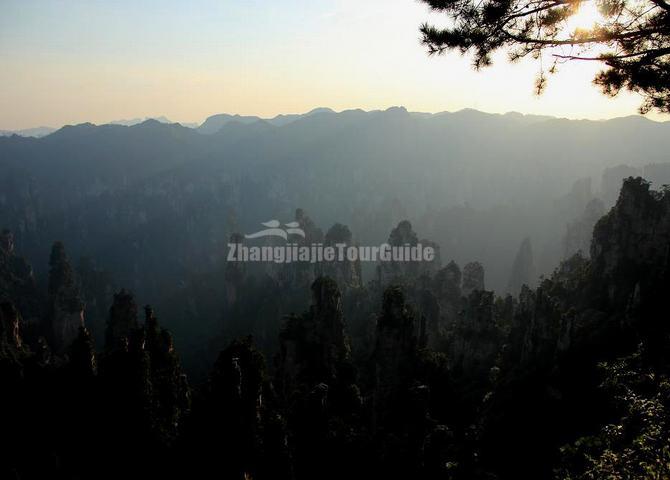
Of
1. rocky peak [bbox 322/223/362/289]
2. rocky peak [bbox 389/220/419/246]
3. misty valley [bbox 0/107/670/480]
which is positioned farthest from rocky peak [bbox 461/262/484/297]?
rocky peak [bbox 322/223/362/289]

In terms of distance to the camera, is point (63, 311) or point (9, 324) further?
point (63, 311)

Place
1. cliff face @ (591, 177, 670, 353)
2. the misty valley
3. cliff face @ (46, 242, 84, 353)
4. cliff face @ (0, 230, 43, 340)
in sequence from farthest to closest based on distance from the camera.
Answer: cliff face @ (0, 230, 43, 340) < cliff face @ (46, 242, 84, 353) < cliff face @ (591, 177, 670, 353) < the misty valley

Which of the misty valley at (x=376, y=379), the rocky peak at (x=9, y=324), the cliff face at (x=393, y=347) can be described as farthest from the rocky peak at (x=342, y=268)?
the rocky peak at (x=9, y=324)

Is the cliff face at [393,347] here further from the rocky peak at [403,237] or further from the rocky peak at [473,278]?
the rocky peak at [403,237]

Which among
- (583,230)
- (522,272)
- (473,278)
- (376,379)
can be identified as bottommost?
(376,379)

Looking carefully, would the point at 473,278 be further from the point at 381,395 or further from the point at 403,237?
the point at 381,395

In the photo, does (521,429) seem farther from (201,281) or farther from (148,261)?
(148,261)

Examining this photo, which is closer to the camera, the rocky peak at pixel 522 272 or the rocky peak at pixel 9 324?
the rocky peak at pixel 9 324

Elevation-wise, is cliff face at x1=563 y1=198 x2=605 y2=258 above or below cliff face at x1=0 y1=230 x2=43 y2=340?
above

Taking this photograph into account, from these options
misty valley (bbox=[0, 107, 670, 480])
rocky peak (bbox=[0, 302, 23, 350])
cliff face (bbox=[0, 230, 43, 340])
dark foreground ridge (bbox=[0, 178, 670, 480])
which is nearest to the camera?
misty valley (bbox=[0, 107, 670, 480])

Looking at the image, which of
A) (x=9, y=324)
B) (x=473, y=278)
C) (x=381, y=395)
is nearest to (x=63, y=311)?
(x=9, y=324)

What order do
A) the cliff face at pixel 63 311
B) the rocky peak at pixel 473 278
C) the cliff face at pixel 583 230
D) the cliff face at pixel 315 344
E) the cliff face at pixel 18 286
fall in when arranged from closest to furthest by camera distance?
1. the cliff face at pixel 315 344
2. the cliff face at pixel 63 311
3. the rocky peak at pixel 473 278
4. the cliff face at pixel 18 286
5. the cliff face at pixel 583 230

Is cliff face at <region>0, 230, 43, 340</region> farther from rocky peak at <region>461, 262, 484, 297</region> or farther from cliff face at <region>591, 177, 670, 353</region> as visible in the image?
cliff face at <region>591, 177, 670, 353</region>

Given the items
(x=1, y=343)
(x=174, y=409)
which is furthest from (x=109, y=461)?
(x=1, y=343)
